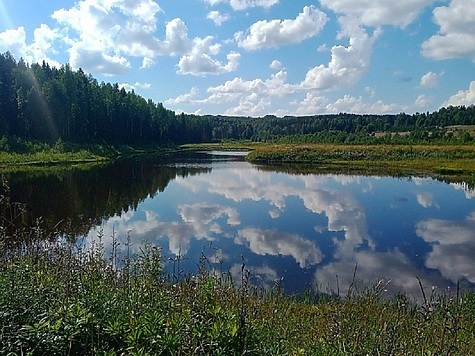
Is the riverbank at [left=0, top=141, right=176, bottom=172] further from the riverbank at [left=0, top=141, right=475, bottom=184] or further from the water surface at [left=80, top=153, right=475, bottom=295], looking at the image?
the water surface at [left=80, top=153, right=475, bottom=295]

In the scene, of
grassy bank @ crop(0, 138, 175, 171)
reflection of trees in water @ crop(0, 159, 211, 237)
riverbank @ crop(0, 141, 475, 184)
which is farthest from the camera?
riverbank @ crop(0, 141, 475, 184)

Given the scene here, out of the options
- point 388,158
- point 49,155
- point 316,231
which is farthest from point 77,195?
point 388,158

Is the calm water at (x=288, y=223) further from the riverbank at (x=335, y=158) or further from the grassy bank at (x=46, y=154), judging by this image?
the grassy bank at (x=46, y=154)

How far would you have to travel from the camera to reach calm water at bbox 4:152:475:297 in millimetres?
16328

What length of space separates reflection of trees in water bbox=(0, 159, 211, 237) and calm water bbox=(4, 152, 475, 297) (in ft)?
0.37

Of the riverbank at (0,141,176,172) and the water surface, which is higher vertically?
the riverbank at (0,141,176,172)

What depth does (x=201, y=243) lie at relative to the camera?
763 inches

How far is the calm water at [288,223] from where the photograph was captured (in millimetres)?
16328

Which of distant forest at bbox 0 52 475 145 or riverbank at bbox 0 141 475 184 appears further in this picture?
distant forest at bbox 0 52 475 145

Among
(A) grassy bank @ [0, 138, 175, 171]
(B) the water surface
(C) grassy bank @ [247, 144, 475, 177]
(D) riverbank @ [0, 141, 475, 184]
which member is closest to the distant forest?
(A) grassy bank @ [0, 138, 175, 171]

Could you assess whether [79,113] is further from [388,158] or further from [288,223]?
[288,223]

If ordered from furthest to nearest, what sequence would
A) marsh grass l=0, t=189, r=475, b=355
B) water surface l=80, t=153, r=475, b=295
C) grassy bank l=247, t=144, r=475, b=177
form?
grassy bank l=247, t=144, r=475, b=177
water surface l=80, t=153, r=475, b=295
marsh grass l=0, t=189, r=475, b=355

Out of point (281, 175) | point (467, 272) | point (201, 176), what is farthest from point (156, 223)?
point (281, 175)

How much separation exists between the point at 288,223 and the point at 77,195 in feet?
52.6
